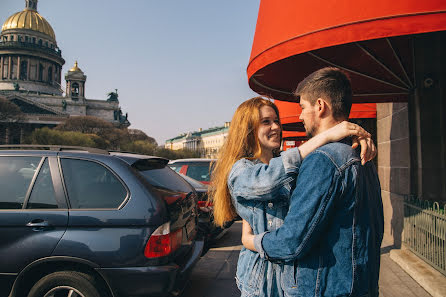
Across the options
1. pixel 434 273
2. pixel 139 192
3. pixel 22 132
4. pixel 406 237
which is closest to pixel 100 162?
pixel 139 192

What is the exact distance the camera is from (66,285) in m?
2.99

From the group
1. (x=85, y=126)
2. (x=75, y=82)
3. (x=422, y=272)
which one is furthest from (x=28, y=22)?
(x=422, y=272)

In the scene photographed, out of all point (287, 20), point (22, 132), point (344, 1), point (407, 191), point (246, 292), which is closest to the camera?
point (246, 292)

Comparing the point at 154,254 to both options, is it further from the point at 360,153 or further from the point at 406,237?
the point at 406,237

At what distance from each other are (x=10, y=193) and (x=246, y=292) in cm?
273

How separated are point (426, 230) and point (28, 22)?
338ft

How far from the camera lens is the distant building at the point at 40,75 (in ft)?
267

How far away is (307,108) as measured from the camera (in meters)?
1.65

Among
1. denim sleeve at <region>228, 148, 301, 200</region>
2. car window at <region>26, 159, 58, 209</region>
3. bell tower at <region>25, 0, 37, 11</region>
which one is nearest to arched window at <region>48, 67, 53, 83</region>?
bell tower at <region>25, 0, 37, 11</region>

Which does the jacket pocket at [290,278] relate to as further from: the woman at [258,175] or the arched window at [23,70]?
the arched window at [23,70]

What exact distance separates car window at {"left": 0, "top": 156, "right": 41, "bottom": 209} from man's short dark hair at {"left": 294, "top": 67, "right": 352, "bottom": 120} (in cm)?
297

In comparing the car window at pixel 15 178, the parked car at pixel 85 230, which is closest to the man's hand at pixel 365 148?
the parked car at pixel 85 230

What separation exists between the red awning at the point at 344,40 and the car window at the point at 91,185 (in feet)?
10.1

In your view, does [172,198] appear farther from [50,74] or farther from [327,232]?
[50,74]
